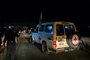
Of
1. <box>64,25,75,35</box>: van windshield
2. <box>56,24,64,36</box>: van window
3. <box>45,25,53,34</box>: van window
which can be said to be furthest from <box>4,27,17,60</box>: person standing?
<box>64,25,75,35</box>: van windshield

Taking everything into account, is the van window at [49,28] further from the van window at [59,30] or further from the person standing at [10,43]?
the person standing at [10,43]

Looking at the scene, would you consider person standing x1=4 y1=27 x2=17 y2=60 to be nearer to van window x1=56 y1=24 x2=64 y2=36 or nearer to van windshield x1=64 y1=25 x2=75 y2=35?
van window x1=56 y1=24 x2=64 y2=36

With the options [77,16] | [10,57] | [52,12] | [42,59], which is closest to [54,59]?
[42,59]

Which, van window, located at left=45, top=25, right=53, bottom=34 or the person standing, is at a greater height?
van window, located at left=45, top=25, right=53, bottom=34

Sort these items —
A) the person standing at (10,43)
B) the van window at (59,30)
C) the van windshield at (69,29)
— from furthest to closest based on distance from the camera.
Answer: the van windshield at (69,29) < the van window at (59,30) < the person standing at (10,43)

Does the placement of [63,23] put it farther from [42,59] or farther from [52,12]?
[52,12]

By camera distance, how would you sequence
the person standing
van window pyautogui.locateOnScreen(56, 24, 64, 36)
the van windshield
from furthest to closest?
the van windshield < van window pyautogui.locateOnScreen(56, 24, 64, 36) < the person standing

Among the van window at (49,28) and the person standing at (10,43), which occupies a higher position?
the van window at (49,28)

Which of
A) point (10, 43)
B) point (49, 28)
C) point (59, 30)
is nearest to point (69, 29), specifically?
point (59, 30)

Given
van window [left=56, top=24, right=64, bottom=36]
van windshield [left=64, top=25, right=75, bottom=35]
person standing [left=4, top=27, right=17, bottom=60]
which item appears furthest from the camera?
van windshield [left=64, top=25, right=75, bottom=35]

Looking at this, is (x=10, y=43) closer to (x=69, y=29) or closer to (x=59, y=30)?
(x=59, y=30)

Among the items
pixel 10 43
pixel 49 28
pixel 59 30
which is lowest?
pixel 10 43

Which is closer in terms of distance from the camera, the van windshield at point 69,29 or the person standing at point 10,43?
the person standing at point 10,43

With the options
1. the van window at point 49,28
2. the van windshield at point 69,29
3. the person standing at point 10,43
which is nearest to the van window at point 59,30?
the van windshield at point 69,29
